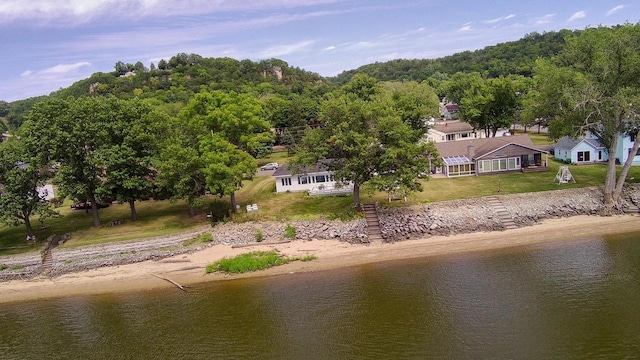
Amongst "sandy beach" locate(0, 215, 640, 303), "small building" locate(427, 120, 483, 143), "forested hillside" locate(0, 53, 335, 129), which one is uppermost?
"forested hillside" locate(0, 53, 335, 129)

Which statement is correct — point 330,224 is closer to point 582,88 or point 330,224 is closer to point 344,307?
point 344,307

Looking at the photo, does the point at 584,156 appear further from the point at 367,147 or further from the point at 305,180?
the point at 305,180

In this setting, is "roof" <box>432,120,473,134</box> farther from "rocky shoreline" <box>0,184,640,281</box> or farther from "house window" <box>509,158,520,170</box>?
"rocky shoreline" <box>0,184,640,281</box>

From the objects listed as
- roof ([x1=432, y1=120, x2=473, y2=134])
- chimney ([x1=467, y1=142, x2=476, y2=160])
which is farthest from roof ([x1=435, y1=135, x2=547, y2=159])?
roof ([x1=432, y1=120, x2=473, y2=134])

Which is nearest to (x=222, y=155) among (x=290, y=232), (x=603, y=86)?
(x=290, y=232)

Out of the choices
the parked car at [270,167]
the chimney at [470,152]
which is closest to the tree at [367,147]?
the chimney at [470,152]

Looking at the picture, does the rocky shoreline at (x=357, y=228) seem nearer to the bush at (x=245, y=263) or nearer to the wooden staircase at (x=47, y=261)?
the wooden staircase at (x=47, y=261)

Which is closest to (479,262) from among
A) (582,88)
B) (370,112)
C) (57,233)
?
(370,112)
